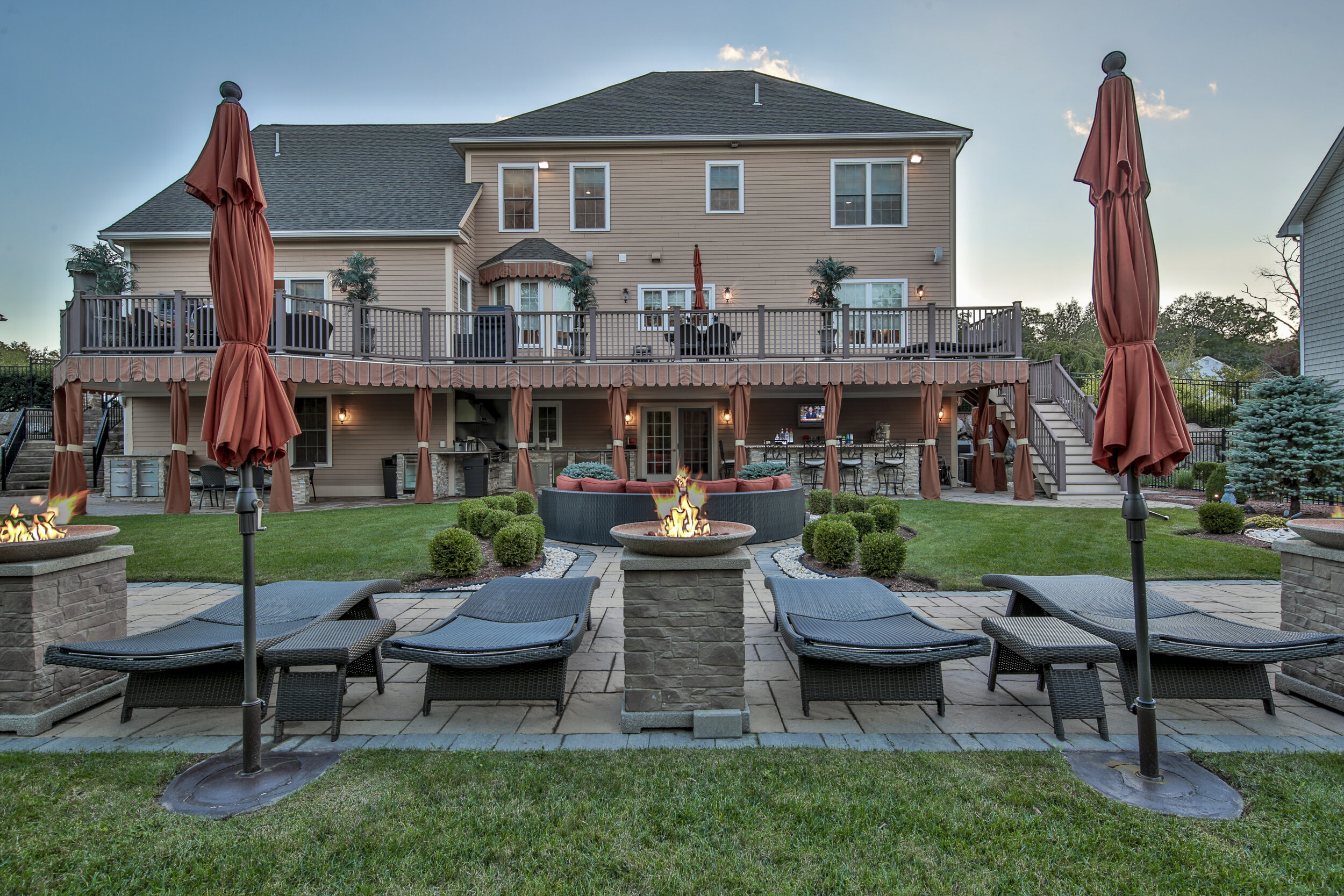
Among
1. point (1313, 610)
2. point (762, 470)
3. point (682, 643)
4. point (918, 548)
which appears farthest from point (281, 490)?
point (1313, 610)

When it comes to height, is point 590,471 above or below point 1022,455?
below

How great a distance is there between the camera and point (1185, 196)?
16.8 m

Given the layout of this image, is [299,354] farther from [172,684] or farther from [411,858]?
[411,858]

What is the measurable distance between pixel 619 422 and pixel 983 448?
26.1ft

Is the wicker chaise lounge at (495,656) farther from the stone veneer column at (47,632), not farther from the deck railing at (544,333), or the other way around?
the deck railing at (544,333)

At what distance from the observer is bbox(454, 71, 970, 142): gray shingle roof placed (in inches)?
562

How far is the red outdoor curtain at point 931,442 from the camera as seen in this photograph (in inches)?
450

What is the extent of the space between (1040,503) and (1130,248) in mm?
9558

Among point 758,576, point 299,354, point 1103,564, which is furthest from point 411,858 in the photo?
point 299,354

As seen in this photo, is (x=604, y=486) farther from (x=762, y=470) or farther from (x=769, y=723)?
(x=769, y=723)

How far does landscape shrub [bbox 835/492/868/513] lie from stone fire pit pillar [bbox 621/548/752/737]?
521 cm

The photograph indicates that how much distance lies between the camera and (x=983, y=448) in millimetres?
12859

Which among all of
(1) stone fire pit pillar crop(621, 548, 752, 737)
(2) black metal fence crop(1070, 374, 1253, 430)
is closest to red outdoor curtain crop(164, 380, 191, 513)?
(1) stone fire pit pillar crop(621, 548, 752, 737)

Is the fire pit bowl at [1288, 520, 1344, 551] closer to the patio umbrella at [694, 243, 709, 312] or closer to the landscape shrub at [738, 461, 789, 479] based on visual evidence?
the landscape shrub at [738, 461, 789, 479]
